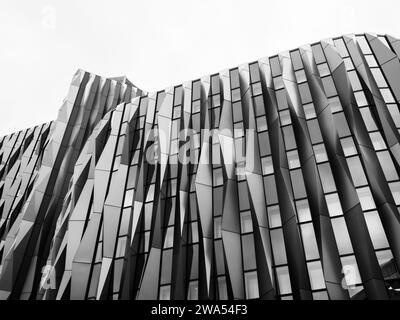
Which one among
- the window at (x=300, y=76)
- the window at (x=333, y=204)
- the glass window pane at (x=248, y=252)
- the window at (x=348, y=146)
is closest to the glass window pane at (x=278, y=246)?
the glass window pane at (x=248, y=252)

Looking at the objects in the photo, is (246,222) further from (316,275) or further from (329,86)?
(329,86)

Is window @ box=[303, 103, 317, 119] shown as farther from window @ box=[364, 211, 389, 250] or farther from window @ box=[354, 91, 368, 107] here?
window @ box=[364, 211, 389, 250]

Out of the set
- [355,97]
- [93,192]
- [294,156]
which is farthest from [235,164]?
[93,192]

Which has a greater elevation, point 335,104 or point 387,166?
point 335,104

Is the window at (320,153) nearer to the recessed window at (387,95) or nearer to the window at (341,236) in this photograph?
the window at (341,236)

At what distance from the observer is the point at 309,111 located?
2386 cm

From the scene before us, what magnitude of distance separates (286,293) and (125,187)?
1320cm

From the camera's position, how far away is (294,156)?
22.3 m

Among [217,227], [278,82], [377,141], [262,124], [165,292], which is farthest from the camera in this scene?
[278,82]

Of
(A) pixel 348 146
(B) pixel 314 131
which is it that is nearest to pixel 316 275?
(A) pixel 348 146

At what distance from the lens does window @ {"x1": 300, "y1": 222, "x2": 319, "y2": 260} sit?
60.3ft

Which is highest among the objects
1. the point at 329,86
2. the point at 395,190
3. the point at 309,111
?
the point at 329,86

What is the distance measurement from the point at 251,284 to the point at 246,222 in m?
3.57

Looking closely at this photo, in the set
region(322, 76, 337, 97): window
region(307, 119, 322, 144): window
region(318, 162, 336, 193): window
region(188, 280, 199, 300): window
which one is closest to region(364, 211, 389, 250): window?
region(318, 162, 336, 193): window
